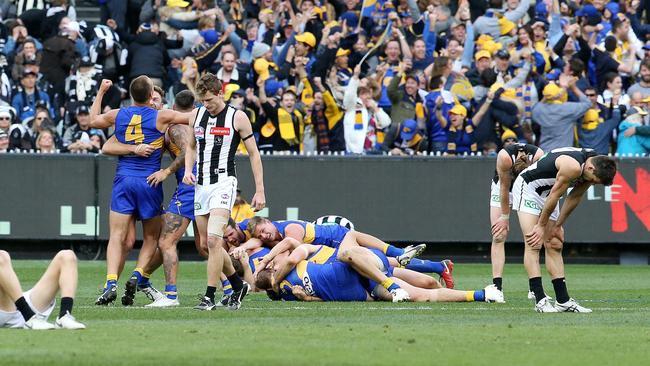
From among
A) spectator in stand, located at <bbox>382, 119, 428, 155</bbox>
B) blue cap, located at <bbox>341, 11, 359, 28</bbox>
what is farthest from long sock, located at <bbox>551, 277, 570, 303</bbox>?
blue cap, located at <bbox>341, 11, 359, 28</bbox>

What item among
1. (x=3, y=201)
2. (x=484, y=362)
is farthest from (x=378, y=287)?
(x=3, y=201)

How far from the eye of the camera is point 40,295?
450 inches

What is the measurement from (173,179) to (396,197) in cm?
370

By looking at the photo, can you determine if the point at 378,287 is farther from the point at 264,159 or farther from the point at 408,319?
the point at 264,159

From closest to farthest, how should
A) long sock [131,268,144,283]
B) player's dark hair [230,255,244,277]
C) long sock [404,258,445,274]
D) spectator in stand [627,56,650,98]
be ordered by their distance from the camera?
long sock [131,268,144,283] < player's dark hair [230,255,244,277] < long sock [404,258,445,274] < spectator in stand [627,56,650,98]

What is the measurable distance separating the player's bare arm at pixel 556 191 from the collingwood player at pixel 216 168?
2.75 m

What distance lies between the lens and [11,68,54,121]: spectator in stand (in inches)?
939

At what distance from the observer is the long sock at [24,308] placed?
447 inches

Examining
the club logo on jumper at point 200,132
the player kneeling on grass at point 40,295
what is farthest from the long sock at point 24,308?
the club logo on jumper at point 200,132

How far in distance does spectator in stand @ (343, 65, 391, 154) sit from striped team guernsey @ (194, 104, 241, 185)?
8.98 m

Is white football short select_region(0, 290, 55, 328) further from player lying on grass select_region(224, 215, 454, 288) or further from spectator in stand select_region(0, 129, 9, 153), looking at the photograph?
spectator in stand select_region(0, 129, 9, 153)

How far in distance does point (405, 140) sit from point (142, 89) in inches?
363

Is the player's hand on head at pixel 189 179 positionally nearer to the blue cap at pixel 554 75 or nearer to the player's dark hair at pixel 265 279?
the player's dark hair at pixel 265 279

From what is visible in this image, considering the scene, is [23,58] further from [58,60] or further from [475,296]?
[475,296]
